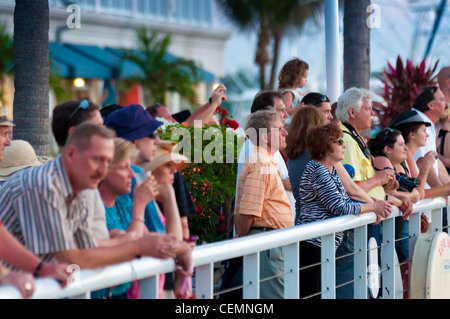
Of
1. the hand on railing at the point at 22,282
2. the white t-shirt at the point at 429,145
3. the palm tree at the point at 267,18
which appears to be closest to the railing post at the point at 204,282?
the hand on railing at the point at 22,282

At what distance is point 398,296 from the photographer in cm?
495

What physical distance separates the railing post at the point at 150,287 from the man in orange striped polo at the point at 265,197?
1922mm

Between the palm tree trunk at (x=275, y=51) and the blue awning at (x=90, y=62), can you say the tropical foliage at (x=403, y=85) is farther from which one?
the palm tree trunk at (x=275, y=51)

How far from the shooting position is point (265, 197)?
15.6 feet

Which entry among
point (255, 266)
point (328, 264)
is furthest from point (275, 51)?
point (255, 266)

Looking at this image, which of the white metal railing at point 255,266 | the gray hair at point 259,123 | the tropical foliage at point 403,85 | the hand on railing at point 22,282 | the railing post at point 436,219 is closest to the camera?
the hand on railing at point 22,282

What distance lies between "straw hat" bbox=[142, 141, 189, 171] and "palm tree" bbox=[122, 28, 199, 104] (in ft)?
72.1

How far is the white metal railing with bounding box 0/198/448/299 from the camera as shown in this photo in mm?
2408

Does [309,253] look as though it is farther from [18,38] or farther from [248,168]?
[18,38]

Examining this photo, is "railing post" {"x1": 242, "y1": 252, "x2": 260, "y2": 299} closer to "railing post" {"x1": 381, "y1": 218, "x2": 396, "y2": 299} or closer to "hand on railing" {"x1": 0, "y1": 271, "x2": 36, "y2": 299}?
"hand on railing" {"x1": 0, "y1": 271, "x2": 36, "y2": 299}

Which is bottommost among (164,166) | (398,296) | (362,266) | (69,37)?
(398,296)

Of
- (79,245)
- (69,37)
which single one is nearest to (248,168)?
(79,245)

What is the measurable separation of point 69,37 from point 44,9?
1934 centimetres

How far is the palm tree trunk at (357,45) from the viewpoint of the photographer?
9.45 metres
